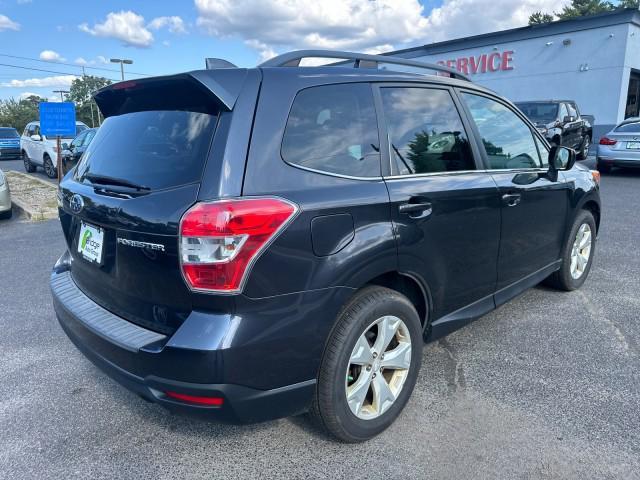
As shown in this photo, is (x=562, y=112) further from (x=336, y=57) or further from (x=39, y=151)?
(x=39, y=151)

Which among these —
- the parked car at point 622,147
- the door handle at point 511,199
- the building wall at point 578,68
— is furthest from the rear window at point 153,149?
the building wall at point 578,68

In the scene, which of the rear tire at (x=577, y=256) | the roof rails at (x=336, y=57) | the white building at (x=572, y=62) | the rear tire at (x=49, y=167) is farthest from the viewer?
the white building at (x=572, y=62)

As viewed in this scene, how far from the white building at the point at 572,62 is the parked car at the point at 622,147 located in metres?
8.73

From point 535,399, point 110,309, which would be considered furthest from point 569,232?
point 110,309

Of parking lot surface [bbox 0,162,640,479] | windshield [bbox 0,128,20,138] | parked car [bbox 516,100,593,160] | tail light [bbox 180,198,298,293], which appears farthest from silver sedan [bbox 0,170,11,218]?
windshield [bbox 0,128,20,138]

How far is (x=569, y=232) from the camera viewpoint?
4.15 meters

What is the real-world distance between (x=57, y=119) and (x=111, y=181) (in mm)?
9378

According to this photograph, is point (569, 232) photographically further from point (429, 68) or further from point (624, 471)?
point (624, 471)

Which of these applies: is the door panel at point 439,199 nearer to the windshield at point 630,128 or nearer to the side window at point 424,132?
the side window at point 424,132

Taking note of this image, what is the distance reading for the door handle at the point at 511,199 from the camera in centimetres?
317

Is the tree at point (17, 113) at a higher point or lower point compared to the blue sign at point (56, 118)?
higher

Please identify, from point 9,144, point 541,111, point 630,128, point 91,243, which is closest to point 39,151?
point 9,144

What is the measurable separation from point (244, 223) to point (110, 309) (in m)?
0.98

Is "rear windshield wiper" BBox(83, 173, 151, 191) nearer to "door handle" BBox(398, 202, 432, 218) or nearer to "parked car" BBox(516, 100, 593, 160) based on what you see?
"door handle" BBox(398, 202, 432, 218)
